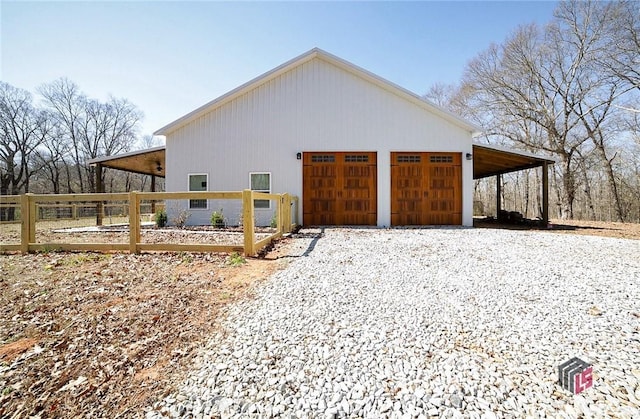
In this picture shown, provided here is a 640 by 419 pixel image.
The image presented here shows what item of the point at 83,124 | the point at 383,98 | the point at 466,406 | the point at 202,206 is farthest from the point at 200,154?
the point at 83,124

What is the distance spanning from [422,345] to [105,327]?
280 centimetres

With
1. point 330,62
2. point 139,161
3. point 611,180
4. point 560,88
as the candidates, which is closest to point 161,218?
point 139,161

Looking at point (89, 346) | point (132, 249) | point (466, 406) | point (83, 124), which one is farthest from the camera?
point (83, 124)

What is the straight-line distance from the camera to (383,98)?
32.0ft

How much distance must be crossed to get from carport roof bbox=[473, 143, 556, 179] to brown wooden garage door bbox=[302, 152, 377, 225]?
157 inches

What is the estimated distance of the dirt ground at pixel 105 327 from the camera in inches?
70.5

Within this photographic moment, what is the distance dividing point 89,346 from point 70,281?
2.06 meters

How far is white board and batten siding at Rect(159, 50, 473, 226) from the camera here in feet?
32.0

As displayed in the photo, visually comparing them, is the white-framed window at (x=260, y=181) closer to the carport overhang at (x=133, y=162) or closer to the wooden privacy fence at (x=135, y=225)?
the carport overhang at (x=133, y=162)

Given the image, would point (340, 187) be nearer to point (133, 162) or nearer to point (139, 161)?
point (139, 161)

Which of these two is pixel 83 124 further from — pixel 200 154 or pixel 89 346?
pixel 89 346

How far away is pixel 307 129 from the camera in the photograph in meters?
9.78

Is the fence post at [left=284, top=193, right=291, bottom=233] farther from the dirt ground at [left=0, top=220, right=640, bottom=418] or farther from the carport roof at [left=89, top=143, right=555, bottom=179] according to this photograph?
the carport roof at [left=89, top=143, right=555, bottom=179]

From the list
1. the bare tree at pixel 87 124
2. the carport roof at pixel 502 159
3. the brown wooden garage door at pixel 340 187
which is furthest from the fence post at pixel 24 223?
A: the bare tree at pixel 87 124
